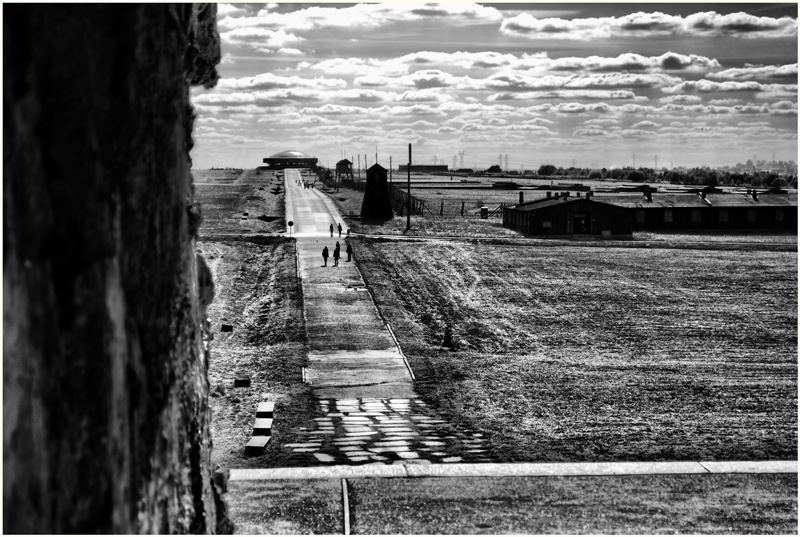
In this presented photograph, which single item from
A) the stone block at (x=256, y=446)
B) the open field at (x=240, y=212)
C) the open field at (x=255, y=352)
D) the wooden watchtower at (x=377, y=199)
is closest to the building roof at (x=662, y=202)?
the wooden watchtower at (x=377, y=199)

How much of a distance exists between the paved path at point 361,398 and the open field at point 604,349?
0.62 meters

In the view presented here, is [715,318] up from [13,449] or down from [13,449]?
down

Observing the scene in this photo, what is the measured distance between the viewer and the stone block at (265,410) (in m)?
20.0

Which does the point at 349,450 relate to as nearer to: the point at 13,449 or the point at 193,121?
the point at 193,121

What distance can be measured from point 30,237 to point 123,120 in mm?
1196

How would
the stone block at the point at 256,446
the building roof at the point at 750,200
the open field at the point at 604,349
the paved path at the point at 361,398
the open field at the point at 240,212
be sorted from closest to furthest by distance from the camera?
the stone block at the point at 256,446 → the paved path at the point at 361,398 → the open field at the point at 604,349 → the open field at the point at 240,212 → the building roof at the point at 750,200

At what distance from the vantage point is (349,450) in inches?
707

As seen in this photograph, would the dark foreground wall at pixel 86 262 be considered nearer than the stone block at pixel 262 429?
Yes

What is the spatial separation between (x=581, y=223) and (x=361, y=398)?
43.6 metres

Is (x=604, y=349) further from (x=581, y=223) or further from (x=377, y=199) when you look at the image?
(x=377, y=199)

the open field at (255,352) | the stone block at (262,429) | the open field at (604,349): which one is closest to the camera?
the stone block at (262,429)

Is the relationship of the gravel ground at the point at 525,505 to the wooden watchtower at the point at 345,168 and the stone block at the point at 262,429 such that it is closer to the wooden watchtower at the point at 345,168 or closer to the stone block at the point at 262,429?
the stone block at the point at 262,429

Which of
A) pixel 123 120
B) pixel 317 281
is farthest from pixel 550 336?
pixel 123 120

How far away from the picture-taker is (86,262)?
20.6 ft
